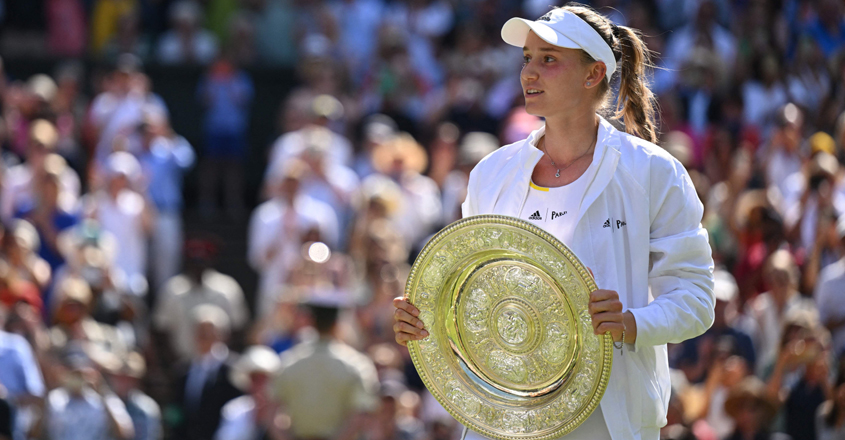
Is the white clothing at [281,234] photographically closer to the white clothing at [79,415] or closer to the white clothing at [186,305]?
the white clothing at [186,305]

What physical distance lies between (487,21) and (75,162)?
4.99 metres

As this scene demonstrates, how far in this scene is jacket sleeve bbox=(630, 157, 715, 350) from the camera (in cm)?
346

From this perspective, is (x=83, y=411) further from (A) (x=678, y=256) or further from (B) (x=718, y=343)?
(A) (x=678, y=256)

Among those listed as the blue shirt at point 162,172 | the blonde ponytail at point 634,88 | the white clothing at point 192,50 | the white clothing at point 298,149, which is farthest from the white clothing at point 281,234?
the blonde ponytail at point 634,88

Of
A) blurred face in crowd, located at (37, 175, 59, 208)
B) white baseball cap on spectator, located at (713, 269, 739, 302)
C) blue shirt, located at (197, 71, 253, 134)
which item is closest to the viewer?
white baseball cap on spectator, located at (713, 269, 739, 302)

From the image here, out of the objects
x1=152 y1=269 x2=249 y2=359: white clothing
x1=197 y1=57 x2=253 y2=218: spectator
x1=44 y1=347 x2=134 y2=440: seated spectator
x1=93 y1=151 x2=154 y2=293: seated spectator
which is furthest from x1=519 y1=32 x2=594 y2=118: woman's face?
x1=197 y1=57 x2=253 y2=218: spectator

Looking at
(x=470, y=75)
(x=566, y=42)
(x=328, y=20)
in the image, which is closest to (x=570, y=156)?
(x=566, y=42)

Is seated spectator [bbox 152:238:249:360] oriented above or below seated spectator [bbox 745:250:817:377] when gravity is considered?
below

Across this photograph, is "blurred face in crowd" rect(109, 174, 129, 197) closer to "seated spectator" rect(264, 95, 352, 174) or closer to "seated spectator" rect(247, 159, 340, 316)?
"seated spectator" rect(247, 159, 340, 316)

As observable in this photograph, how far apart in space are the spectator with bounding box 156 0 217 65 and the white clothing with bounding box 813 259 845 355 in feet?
27.8

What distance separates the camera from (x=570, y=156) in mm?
3740

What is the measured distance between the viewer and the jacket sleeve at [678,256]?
3455 mm

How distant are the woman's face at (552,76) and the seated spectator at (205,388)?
5480 mm

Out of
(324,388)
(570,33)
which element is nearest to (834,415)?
(324,388)
